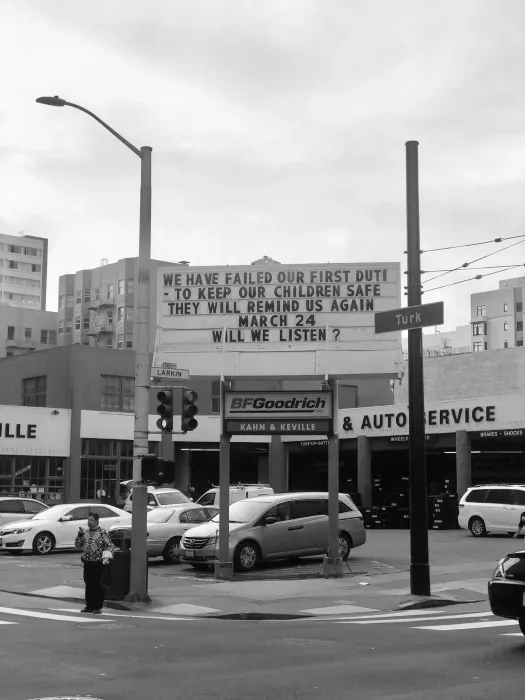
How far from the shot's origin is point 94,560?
1583cm

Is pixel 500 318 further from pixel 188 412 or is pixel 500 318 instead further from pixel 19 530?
pixel 188 412

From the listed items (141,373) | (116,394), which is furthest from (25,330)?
(141,373)

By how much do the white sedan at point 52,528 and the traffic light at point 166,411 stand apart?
1030 centimetres

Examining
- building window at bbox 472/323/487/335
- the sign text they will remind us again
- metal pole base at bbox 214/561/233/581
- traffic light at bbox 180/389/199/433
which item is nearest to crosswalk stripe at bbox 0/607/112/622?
traffic light at bbox 180/389/199/433

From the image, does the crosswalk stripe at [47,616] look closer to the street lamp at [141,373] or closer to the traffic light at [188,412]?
the street lamp at [141,373]

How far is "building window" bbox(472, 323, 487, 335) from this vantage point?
132 meters

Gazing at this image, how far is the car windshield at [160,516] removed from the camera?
25.3 meters

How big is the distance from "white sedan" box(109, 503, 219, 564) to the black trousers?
814 cm

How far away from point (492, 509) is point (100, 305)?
7204cm

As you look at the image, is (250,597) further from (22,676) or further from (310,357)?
(22,676)

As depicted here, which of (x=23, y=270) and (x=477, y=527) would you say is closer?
(x=477, y=527)

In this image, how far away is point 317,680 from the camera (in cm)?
921

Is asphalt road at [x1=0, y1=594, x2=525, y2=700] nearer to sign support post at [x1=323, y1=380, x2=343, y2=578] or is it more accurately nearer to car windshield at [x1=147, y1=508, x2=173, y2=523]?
sign support post at [x1=323, y1=380, x2=343, y2=578]

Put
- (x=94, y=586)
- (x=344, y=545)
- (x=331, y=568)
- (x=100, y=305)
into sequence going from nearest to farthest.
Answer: (x=94, y=586) → (x=331, y=568) → (x=344, y=545) → (x=100, y=305)
